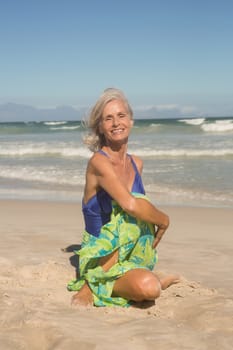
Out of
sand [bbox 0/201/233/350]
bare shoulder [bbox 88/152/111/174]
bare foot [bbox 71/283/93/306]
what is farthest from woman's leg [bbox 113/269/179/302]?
bare shoulder [bbox 88/152/111/174]

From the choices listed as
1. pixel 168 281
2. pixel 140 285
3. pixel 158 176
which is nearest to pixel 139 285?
pixel 140 285

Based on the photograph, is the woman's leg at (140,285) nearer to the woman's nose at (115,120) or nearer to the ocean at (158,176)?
the woman's nose at (115,120)

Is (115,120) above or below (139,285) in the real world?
above

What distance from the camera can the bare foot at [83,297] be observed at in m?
3.49

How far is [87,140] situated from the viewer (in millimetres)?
3799

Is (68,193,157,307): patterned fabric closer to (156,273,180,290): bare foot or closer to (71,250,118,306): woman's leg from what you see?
(71,250,118,306): woman's leg

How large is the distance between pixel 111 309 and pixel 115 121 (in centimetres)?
136

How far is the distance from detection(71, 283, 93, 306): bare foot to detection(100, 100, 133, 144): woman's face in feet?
3.69

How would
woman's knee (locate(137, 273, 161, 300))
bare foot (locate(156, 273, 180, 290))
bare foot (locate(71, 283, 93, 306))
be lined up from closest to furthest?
1. woman's knee (locate(137, 273, 161, 300))
2. bare foot (locate(71, 283, 93, 306))
3. bare foot (locate(156, 273, 180, 290))

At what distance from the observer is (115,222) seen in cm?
354

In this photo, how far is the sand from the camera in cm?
271

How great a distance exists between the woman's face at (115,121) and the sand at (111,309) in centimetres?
126

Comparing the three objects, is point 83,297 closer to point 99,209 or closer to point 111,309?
point 111,309

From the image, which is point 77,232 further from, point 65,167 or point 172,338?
point 65,167
